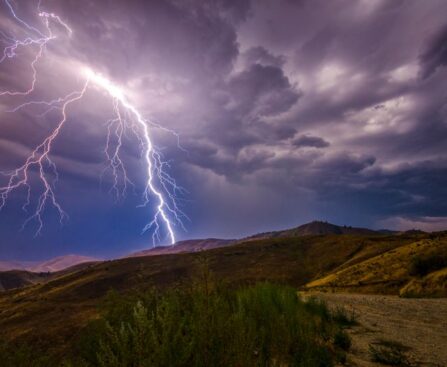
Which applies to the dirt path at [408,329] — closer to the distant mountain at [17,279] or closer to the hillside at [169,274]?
the hillside at [169,274]

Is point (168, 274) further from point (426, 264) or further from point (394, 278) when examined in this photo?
point (426, 264)

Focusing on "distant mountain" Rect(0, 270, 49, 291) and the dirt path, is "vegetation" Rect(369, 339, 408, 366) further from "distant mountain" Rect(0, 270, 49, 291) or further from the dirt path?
"distant mountain" Rect(0, 270, 49, 291)

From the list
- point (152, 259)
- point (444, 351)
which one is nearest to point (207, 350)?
point (444, 351)

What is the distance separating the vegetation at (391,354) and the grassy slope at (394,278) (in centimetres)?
1148

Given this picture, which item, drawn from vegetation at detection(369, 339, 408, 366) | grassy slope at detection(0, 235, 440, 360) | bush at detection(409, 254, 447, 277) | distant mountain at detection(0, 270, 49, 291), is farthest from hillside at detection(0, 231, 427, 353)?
distant mountain at detection(0, 270, 49, 291)

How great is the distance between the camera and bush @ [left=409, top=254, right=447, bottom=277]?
18.7m

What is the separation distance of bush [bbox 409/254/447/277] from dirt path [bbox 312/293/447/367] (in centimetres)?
672

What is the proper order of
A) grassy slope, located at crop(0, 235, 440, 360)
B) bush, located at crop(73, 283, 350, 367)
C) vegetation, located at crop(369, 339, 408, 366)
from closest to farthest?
bush, located at crop(73, 283, 350, 367)
vegetation, located at crop(369, 339, 408, 366)
grassy slope, located at crop(0, 235, 440, 360)

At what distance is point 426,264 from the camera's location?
757 inches

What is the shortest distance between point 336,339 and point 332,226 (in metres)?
124

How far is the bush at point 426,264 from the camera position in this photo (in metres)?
18.7

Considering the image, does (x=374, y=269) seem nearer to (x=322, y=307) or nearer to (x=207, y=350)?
(x=322, y=307)

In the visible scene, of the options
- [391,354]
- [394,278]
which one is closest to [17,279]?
[394,278]

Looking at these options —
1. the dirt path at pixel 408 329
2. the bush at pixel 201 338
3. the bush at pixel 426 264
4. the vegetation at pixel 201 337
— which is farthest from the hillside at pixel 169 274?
the bush at pixel 201 338
